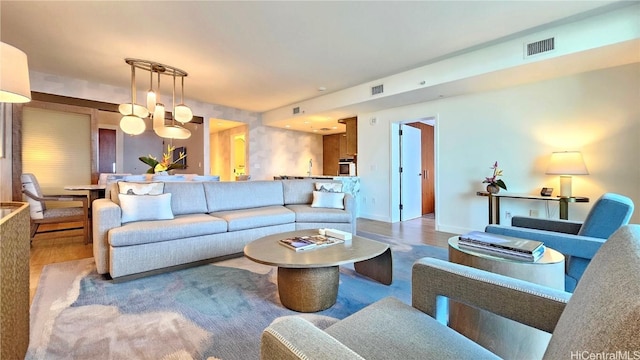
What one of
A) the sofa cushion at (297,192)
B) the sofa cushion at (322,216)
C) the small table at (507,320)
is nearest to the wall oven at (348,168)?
the sofa cushion at (297,192)

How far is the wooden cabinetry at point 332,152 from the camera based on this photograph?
865cm

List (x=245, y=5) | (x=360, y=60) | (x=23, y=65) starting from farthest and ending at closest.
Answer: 1. (x=360, y=60)
2. (x=245, y=5)
3. (x=23, y=65)

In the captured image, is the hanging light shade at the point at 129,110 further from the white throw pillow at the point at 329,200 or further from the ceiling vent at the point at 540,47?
the ceiling vent at the point at 540,47

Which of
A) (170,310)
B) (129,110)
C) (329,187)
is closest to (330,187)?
(329,187)

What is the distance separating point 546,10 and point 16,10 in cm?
Result: 511

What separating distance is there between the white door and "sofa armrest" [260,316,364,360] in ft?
16.8

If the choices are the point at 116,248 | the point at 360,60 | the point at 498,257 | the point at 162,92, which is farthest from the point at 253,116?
the point at 498,257

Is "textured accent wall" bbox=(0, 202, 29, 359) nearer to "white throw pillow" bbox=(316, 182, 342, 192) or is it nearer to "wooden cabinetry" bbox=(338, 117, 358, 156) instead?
"white throw pillow" bbox=(316, 182, 342, 192)

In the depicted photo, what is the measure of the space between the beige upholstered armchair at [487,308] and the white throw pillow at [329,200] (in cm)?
276

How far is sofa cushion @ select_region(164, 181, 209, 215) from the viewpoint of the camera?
10.5 ft

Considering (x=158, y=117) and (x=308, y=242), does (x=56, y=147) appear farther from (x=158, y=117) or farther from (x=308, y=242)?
(x=308, y=242)

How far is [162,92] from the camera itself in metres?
5.50

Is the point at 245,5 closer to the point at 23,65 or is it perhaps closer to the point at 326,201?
the point at 23,65

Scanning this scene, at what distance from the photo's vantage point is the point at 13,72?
128cm
